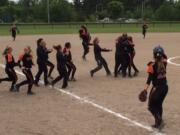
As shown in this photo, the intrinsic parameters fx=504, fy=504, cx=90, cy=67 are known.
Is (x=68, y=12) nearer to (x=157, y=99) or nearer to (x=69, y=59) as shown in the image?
(x=69, y=59)

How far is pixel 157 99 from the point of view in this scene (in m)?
11.5

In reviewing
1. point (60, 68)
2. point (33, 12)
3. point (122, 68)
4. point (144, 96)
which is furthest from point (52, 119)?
point (33, 12)

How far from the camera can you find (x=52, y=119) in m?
12.7

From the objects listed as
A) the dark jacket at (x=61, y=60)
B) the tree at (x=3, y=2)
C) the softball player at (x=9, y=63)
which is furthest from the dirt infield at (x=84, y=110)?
the tree at (x=3, y=2)

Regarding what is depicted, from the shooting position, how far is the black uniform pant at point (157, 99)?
11.5 metres

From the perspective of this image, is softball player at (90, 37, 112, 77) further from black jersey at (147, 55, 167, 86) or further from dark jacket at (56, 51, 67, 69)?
black jersey at (147, 55, 167, 86)

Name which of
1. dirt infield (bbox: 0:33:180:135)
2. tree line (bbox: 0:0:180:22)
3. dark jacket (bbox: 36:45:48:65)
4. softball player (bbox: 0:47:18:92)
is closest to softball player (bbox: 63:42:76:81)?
dirt infield (bbox: 0:33:180:135)

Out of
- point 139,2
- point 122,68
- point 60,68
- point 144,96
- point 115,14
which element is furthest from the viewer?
point 139,2

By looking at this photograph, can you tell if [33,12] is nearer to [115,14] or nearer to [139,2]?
[115,14]

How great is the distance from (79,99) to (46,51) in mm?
3391

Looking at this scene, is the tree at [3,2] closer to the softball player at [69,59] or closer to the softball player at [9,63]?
the softball player at [69,59]

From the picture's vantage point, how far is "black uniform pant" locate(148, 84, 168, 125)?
11.5 m

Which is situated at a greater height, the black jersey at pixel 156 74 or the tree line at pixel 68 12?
the black jersey at pixel 156 74

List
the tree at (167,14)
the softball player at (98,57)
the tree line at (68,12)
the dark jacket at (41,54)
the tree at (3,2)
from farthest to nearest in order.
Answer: the tree at (3,2) → the tree line at (68,12) → the tree at (167,14) → the softball player at (98,57) → the dark jacket at (41,54)
